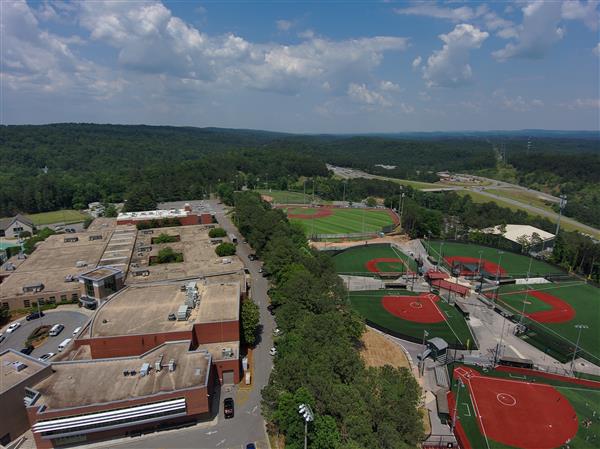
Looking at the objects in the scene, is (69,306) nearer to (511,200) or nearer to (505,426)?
(505,426)

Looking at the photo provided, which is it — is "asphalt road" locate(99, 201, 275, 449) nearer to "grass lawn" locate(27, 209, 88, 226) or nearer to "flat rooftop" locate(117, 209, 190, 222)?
"flat rooftop" locate(117, 209, 190, 222)

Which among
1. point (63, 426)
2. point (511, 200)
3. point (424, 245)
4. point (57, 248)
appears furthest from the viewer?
point (511, 200)

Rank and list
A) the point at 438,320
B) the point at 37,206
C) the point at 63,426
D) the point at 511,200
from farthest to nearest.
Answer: the point at 511,200 → the point at 37,206 → the point at 438,320 → the point at 63,426

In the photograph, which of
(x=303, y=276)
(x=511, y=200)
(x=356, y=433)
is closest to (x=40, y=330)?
(x=303, y=276)

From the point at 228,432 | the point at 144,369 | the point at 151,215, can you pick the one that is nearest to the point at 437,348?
the point at 228,432

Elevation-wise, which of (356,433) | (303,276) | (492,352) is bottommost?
(492,352)

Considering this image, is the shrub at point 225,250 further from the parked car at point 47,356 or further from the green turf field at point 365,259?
the parked car at point 47,356

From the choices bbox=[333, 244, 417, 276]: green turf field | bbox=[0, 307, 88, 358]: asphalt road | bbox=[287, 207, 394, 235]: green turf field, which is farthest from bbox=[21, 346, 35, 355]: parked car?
bbox=[287, 207, 394, 235]: green turf field
